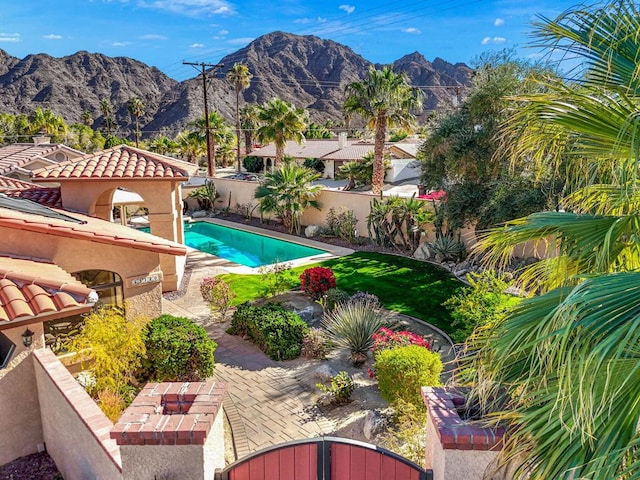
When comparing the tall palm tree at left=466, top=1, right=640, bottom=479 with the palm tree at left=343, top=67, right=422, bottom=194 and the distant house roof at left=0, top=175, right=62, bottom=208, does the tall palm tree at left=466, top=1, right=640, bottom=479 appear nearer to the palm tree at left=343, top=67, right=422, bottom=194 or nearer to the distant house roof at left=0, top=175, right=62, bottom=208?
the distant house roof at left=0, top=175, right=62, bottom=208

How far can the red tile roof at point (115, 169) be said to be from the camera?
16359 millimetres

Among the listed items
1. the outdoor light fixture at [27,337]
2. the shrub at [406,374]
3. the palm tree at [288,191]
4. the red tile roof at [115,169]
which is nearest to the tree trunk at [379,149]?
the palm tree at [288,191]

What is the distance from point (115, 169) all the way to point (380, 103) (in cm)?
1775

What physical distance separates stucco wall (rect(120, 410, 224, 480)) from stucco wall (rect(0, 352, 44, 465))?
445 cm

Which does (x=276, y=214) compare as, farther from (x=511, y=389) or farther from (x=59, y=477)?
(x=511, y=389)

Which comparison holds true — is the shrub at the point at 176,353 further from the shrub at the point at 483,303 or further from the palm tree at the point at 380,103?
the palm tree at the point at 380,103

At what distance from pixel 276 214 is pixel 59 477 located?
2277 centimetres

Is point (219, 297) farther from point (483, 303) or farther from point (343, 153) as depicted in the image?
point (343, 153)

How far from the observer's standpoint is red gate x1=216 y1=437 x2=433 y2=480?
5.07m

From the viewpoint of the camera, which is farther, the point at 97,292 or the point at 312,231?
the point at 312,231

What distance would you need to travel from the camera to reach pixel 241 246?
28.3 metres

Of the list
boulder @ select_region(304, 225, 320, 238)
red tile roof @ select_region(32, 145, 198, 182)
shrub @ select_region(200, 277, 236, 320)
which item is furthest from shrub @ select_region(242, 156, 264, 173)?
shrub @ select_region(200, 277, 236, 320)

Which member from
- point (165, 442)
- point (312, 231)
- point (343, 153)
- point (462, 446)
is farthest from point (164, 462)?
point (343, 153)

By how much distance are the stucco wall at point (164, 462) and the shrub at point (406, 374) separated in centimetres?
509
